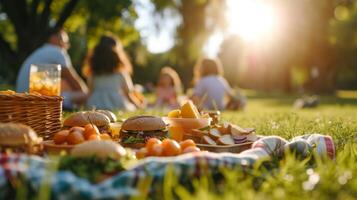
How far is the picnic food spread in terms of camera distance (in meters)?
2.63

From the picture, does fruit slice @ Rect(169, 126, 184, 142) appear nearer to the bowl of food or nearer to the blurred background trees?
the bowl of food

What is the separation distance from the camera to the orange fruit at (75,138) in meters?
3.49

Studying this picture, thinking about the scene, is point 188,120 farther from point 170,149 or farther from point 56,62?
point 56,62

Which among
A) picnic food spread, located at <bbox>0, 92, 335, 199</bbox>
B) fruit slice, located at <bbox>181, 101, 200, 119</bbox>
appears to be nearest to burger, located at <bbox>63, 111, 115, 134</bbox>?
picnic food spread, located at <bbox>0, 92, 335, 199</bbox>

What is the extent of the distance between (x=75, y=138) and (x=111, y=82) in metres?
6.36

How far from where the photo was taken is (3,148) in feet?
10.1

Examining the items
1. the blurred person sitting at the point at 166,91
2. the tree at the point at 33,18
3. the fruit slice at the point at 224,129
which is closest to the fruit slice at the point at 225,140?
the fruit slice at the point at 224,129

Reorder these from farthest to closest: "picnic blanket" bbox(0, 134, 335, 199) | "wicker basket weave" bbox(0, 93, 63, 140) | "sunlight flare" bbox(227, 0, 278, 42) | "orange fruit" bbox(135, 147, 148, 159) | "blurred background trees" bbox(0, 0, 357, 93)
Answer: "sunlight flare" bbox(227, 0, 278, 42) < "blurred background trees" bbox(0, 0, 357, 93) < "wicker basket weave" bbox(0, 93, 63, 140) < "orange fruit" bbox(135, 147, 148, 159) < "picnic blanket" bbox(0, 134, 335, 199)

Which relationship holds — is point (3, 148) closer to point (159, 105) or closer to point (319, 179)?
point (319, 179)

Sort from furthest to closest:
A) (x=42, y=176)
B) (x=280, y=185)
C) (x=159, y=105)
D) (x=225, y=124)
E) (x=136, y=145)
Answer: (x=159, y=105) < (x=225, y=124) < (x=136, y=145) < (x=280, y=185) < (x=42, y=176)

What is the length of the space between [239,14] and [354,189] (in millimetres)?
22439

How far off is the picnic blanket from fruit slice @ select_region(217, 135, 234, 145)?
74cm

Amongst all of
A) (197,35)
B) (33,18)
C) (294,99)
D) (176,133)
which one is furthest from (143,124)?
(294,99)

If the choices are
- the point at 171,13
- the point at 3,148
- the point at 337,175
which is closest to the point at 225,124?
the point at 337,175
